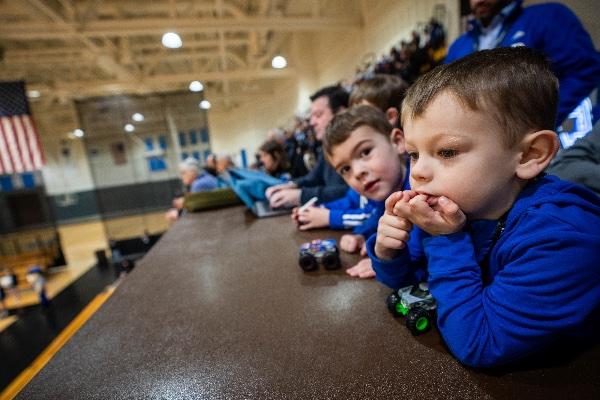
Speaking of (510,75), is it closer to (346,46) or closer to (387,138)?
(387,138)

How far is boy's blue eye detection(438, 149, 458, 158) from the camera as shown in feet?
1.77

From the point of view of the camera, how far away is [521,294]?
0.47m

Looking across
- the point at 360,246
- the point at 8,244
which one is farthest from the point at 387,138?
the point at 8,244

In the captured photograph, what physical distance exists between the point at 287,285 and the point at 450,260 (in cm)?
49

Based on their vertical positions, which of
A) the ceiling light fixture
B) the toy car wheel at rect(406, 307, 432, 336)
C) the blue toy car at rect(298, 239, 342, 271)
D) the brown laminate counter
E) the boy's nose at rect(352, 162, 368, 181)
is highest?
the ceiling light fixture

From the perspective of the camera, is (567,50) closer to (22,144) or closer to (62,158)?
(22,144)

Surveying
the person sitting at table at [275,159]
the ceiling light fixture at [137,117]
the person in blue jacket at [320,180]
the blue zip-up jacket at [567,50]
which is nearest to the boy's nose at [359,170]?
the person in blue jacket at [320,180]

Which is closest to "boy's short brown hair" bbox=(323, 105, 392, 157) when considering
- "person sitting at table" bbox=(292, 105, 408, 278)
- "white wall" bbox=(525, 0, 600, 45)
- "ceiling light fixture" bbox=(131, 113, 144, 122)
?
"person sitting at table" bbox=(292, 105, 408, 278)

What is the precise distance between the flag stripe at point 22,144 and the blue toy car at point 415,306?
6.99 metres

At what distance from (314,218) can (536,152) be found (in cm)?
94

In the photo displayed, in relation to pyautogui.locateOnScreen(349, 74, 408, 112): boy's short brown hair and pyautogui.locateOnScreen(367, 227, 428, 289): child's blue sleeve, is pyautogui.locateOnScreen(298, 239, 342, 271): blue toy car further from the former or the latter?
pyautogui.locateOnScreen(349, 74, 408, 112): boy's short brown hair

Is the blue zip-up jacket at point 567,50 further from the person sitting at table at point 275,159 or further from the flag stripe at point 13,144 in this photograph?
the flag stripe at point 13,144

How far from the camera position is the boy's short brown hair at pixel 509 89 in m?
0.52

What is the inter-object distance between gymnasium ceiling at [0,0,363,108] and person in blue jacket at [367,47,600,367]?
205 inches
